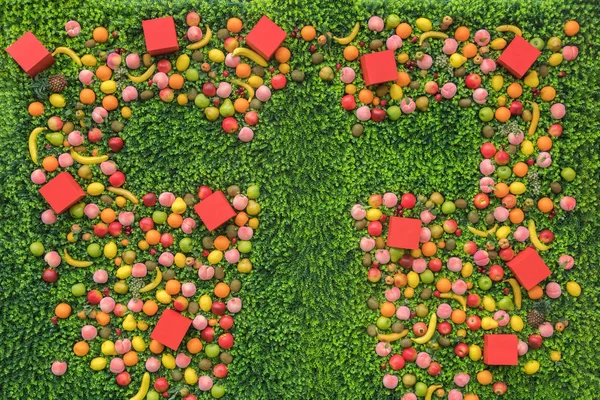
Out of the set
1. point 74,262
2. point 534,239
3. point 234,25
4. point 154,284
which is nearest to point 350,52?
point 234,25

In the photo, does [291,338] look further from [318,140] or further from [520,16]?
[520,16]

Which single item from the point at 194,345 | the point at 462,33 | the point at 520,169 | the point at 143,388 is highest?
the point at 462,33

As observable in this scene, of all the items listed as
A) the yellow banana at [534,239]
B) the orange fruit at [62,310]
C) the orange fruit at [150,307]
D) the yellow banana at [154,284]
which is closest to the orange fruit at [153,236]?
the yellow banana at [154,284]

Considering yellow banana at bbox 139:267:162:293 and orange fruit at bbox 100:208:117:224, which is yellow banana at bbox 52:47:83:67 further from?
yellow banana at bbox 139:267:162:293

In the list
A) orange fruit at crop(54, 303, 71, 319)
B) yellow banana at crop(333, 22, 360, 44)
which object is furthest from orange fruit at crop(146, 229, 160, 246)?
yellow banana at crop(333, 22, 360, 44)

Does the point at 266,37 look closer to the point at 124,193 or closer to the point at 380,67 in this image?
the point at 380,67
